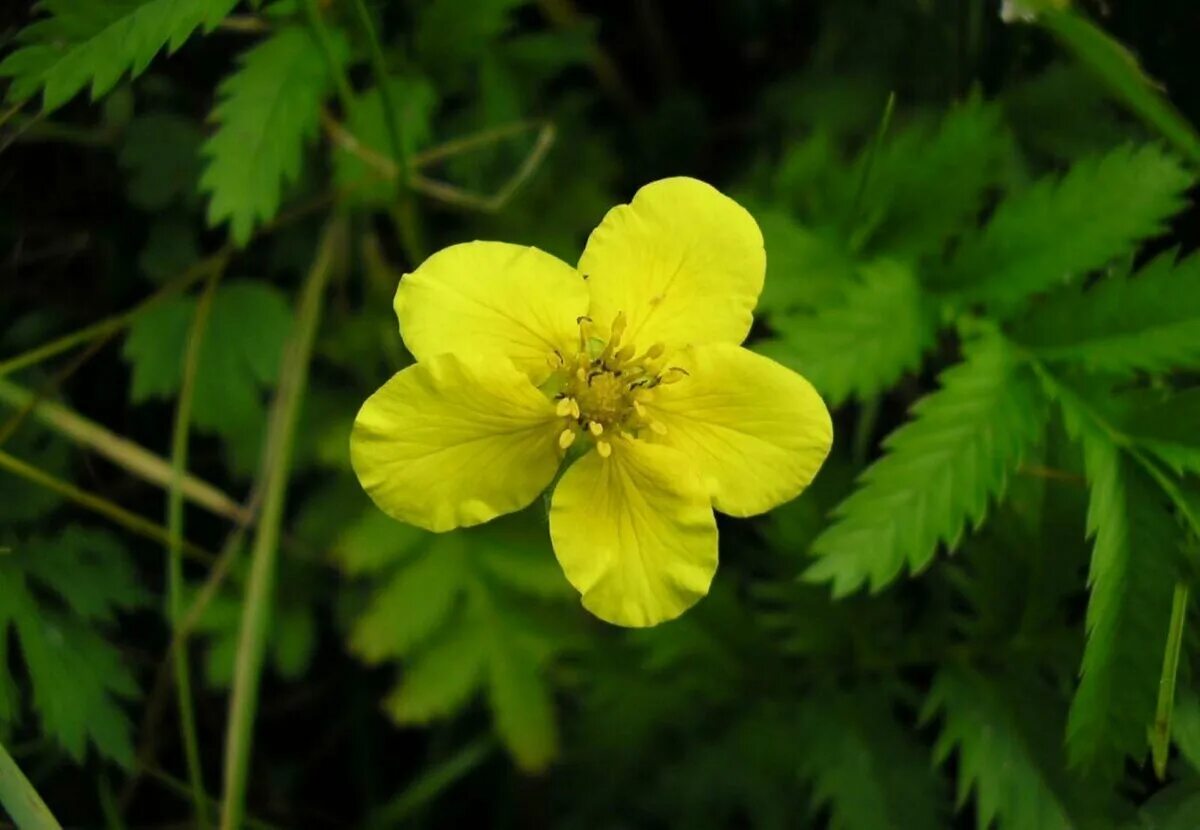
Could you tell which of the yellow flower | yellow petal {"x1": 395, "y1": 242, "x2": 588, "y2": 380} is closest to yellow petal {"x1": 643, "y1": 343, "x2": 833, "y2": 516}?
the yellow flower

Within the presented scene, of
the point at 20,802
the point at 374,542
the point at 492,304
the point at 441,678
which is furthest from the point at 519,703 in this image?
the point at 492,304

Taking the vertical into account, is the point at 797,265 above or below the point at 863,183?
below

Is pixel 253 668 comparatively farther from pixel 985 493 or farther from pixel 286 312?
pixel 985 493

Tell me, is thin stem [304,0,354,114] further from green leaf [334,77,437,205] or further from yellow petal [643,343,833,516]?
yellow petal [643,343,833,516]

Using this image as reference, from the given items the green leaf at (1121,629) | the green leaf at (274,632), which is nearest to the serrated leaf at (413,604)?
the green leaf at (274,632)

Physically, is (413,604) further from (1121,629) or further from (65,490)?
(1121,629)

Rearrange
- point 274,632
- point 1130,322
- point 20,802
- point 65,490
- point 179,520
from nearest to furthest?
point 20,802 → point 1130,322 → point 65,490 → point 179,520 → point 274,632

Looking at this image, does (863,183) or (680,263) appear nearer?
(680,263)
